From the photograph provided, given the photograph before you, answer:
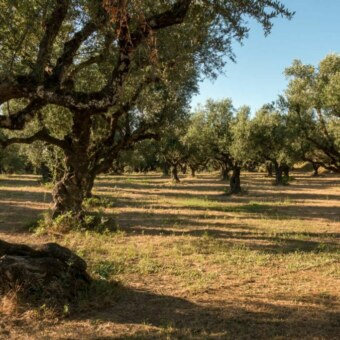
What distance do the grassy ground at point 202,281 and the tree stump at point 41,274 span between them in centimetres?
45

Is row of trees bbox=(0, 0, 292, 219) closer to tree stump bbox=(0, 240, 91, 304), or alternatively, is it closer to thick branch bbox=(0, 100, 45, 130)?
thick branch bbox=(0, 100, 45, 130)


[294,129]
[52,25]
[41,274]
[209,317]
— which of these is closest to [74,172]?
[52,25]

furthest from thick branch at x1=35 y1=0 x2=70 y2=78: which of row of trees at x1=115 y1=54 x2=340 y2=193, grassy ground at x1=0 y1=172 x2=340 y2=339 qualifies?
row of trees at x1=115 y1=54 x2=340 y2=193

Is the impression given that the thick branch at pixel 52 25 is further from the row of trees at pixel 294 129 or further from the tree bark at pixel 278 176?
the tree bark at pixel 278 176

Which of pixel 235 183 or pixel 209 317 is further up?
pixel 235 183

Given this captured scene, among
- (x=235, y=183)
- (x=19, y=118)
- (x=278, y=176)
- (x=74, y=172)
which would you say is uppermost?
(x=19, y=118)

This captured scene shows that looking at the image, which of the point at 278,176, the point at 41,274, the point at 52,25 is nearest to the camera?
the point at 41,274

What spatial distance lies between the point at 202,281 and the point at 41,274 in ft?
11.9

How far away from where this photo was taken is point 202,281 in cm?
955

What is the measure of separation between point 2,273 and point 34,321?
122cm

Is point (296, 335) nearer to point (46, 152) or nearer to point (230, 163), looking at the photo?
point (46, 152)

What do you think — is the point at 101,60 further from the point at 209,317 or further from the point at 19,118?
the point at 209,317

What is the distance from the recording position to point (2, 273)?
756 cm

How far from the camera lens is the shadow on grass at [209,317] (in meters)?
6.62
